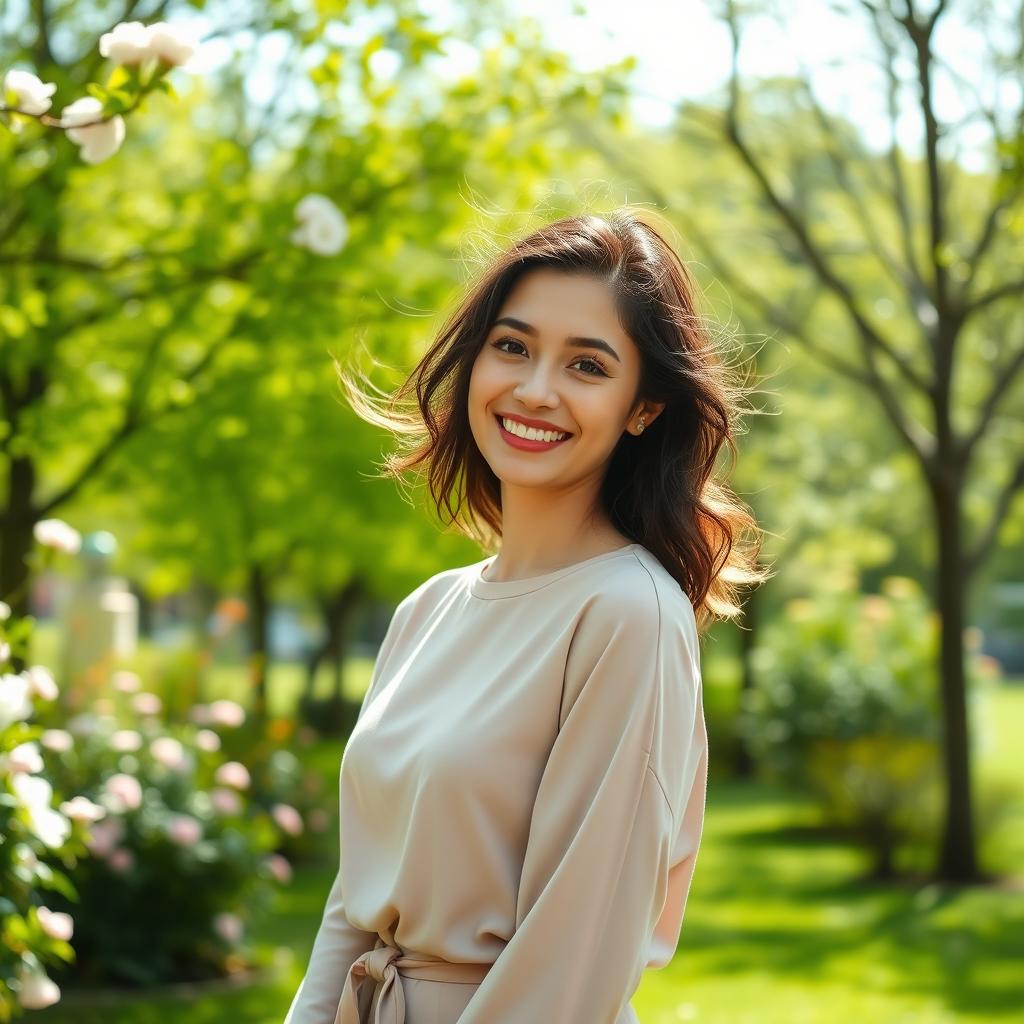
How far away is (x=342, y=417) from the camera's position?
44.4 ft

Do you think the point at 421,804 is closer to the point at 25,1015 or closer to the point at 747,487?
the point at 25,1015

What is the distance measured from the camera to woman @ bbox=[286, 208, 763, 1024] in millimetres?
2146

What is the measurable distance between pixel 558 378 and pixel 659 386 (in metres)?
0.18

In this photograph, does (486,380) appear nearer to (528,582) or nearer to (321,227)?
(528,582)

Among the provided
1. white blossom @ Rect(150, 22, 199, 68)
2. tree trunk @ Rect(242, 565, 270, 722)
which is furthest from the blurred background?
tree trunk @ Rect(242, 565, 270, 722)

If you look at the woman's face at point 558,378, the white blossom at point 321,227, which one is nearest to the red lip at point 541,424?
the woman's face at point 558,378

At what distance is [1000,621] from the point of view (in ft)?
182

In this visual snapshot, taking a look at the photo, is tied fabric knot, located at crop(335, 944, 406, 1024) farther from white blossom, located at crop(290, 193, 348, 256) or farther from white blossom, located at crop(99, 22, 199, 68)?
white blossom, located at crop(290, 193, 348, 256)

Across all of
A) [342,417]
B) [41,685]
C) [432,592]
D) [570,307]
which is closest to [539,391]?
[570,307]

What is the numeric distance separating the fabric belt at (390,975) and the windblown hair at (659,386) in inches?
28.4

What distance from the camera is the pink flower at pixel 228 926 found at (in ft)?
22.9

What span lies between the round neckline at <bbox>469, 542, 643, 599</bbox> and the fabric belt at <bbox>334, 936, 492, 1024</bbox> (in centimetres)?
61

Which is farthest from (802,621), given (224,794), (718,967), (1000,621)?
(1000,621)

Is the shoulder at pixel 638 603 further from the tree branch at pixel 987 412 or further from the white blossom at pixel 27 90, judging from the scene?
the tree branch at pixel 987 412
